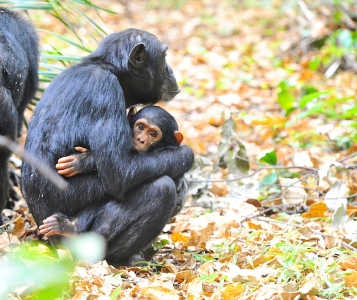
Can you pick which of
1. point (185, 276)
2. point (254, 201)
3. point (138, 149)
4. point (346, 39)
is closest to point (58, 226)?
point (138, 149)

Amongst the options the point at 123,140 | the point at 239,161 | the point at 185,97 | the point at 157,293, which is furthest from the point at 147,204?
the point at 185,97

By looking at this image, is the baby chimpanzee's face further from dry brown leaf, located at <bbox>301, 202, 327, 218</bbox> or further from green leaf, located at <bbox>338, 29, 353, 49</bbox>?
green leaf, located at <bbox>338, 29, 353, 49</bbox>

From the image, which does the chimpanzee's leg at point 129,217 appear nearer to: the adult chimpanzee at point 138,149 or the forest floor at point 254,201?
the adult chimpanzee at point 138,149

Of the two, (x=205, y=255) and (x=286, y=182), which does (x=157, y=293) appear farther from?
(x=286, y=182)

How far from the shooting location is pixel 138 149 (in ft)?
12.0

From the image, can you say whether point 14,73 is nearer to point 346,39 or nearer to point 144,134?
point 144,134

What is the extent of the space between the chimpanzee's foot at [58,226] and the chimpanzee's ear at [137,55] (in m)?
1.03

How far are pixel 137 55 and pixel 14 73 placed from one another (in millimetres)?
836

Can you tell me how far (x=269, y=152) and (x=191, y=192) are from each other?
2.60 ft

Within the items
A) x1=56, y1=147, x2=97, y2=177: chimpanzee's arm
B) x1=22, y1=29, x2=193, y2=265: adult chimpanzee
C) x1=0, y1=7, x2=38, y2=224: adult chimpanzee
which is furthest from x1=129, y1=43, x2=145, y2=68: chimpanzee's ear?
x1=0, y1=7, x2=38, y2=224: adult chimpanzee

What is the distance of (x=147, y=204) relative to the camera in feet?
11.6

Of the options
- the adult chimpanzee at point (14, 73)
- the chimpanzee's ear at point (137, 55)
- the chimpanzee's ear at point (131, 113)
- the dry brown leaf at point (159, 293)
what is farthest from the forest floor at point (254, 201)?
the chimpanzee's ear at point (137, 55)

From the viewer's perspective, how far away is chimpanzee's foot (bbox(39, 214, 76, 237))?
11.4 ft

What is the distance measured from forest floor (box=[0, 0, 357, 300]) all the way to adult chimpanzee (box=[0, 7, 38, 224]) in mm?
631
